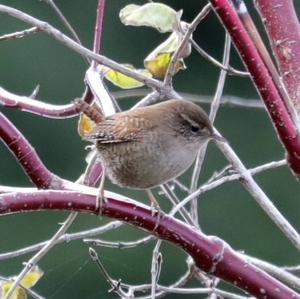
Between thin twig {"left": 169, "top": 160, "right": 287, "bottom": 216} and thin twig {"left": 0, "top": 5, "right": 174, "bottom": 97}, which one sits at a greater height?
thin twig {"left": 0, "top": 5, "right": 174, "bottom": 97}

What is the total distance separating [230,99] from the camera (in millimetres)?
2732

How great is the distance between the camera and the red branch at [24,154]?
2.02 metres

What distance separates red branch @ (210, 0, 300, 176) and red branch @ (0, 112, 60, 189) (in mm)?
476

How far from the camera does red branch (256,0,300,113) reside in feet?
6.54

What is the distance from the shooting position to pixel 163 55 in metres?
2.67

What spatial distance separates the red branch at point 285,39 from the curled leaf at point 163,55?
59cm

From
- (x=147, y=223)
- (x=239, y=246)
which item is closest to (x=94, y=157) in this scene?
(x=147, y=223)

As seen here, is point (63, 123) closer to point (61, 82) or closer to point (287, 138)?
point (61, 82)

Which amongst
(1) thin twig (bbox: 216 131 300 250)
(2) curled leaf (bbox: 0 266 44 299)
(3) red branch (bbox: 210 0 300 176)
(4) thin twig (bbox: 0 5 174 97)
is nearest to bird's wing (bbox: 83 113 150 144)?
(2) curled leaf (bbox: 0 266 44 299)

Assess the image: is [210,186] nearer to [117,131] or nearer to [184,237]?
[184,237]

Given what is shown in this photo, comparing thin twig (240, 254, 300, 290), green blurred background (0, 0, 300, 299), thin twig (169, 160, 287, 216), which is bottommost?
thin twig (240, 254, 300, 290)

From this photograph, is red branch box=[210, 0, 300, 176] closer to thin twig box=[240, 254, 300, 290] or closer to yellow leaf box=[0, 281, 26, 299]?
thin twig box=[240, 254, 300, 290]

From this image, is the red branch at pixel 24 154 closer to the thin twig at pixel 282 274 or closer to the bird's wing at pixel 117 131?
the thin twig at pixel 282 274

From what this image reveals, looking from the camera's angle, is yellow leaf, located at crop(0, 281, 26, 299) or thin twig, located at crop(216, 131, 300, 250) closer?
thin twig, located at crop(216, 131, 300, 250)
